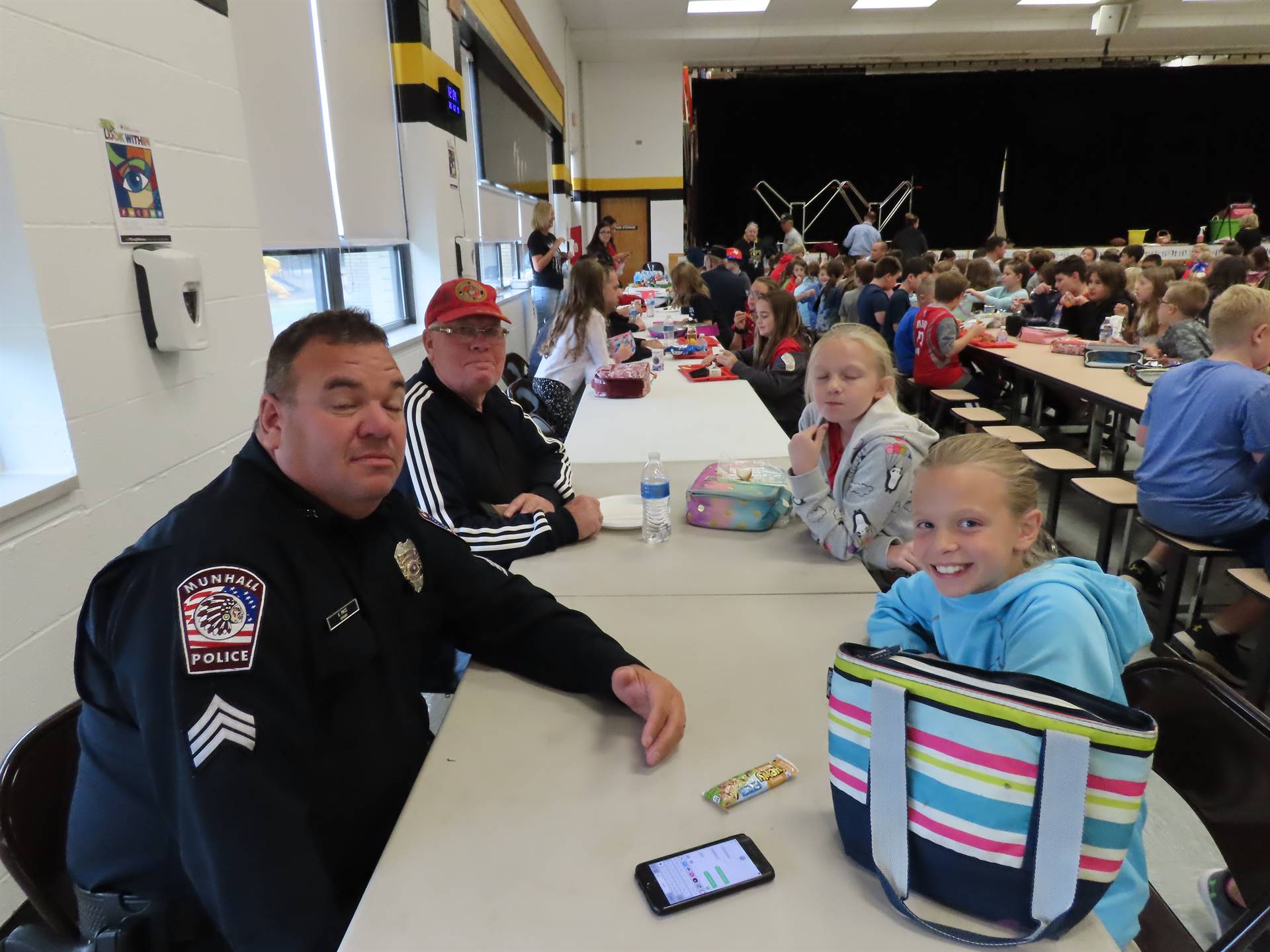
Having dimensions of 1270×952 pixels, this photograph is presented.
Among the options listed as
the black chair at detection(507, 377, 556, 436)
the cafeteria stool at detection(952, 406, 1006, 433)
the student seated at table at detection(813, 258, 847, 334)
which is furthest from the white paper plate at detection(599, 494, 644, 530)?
the student seated at table at detection(813, 258, 847, 334)

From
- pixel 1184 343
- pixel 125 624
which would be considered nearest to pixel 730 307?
pixel 1184 343

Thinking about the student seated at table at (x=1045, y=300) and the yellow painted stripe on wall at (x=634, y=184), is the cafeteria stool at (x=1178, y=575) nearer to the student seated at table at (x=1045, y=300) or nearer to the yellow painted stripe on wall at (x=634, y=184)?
the student seated at table at (x=1045, y=300)

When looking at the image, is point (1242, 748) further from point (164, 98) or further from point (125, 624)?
point (164, 98)

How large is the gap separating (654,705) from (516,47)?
7.48 meters

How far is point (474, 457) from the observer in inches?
80.7

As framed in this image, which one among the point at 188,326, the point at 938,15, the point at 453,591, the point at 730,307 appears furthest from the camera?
the point at 938,15

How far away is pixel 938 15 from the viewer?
10648 millimetres

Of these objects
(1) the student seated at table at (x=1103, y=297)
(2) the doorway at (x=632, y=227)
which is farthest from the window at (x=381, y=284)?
(2) the doorway at (x=632, y=227)

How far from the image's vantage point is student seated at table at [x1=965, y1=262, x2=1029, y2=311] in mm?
6910

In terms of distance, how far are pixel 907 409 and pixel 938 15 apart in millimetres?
7834

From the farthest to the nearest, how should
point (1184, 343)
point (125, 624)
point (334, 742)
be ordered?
point (1184, 343) → point (334, 742) → point (125, 624)

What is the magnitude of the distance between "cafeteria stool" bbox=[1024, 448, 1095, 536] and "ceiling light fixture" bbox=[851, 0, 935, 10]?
8.37 metres

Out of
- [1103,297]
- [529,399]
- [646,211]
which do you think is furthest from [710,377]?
[646,211]

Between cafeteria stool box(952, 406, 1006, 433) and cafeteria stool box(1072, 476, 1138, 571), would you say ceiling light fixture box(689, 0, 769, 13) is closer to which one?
cafeteria stool box(952, 406, 1006, 433)
